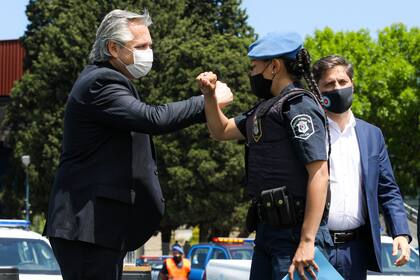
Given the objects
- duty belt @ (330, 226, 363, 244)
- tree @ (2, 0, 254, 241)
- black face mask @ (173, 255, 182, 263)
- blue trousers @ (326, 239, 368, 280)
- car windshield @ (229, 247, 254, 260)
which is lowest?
black face mask @ (173, 255, 182, 263)

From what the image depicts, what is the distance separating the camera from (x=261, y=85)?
4891 mm

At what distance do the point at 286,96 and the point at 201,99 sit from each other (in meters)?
0.46

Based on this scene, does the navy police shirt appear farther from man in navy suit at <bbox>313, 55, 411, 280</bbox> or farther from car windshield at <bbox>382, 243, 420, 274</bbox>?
car windshield at <bbox>382, 243, 420, 274</bbox>

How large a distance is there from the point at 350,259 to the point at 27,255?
740 cm

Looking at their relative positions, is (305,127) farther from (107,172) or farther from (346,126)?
(346,126)

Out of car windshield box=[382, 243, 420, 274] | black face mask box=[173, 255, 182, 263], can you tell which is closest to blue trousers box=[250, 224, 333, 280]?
car windshield box=[382, 243, 420, 274]

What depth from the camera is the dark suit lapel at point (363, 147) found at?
574 cm

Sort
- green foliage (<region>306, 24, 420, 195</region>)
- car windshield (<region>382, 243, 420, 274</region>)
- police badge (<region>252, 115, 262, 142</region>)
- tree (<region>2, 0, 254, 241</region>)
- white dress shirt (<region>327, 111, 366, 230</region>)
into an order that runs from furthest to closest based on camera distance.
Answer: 1. green foliage (<region>306, 24, 420, 195</region>)
2. tree (<region>2, 0, 254, 241</region>)
3. car windshield (<region>382, 243, 420, 274</region>)
4. white dress shirt (<region>327, 111, 366, 230</region>)
5. police badge (<region>252, 115, 262, 142</region>)

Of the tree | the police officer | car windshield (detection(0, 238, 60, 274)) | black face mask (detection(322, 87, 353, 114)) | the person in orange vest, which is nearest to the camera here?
the police officer

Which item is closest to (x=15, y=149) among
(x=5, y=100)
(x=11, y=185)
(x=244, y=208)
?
(x=11, y=185)

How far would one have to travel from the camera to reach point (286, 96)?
4.67 meters

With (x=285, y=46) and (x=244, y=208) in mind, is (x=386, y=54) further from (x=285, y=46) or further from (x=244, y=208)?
(x=285, y=46)

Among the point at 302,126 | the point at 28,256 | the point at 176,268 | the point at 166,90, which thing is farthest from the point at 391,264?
the point at 166,90

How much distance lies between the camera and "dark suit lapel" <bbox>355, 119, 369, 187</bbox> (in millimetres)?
5742
